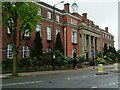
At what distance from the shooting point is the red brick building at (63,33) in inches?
2048

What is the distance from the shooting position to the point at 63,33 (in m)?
66.9

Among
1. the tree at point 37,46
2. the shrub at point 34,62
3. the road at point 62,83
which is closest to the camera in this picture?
the road at point 62,83

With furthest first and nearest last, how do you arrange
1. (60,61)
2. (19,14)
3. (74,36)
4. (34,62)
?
(74,36) → (60,61) → (34,62) → (19,14)

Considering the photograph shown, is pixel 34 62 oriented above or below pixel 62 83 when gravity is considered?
above

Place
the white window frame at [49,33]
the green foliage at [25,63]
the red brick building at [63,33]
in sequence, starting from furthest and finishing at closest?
the white window frame at [49,33] < the red brick building at [63,33] < the green foliage at [25,63]

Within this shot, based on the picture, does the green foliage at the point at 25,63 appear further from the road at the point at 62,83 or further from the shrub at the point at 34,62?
the road at the point at 62,83

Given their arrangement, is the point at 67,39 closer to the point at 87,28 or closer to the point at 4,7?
the point at 87,28

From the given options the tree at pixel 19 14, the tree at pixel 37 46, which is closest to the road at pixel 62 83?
the tree at pixel 19 14

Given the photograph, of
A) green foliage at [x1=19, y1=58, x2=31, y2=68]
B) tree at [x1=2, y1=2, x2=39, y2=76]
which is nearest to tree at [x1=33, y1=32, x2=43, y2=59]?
green foliage at [x1=19, y1=58, x2=31, y2=68]

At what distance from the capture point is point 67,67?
5319 cm

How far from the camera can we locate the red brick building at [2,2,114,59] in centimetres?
5203

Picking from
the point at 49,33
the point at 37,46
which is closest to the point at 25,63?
the point at 37,46

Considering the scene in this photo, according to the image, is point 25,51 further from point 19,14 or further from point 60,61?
point 19,14

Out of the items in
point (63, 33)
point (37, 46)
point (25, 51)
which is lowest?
point (25, 51)
